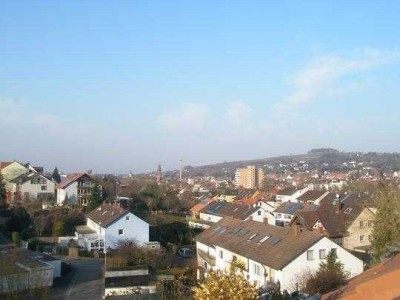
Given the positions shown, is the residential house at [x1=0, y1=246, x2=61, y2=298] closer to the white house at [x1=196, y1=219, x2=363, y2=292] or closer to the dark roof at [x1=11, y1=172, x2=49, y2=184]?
the white house at [x1=196, y1=219, x2=363, y2=292]

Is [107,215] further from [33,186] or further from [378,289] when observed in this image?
[378,289]

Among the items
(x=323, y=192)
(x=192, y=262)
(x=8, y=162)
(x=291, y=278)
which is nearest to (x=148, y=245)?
(x=192, y=262)

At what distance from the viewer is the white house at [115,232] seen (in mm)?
43219

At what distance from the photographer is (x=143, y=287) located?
27.1 meters

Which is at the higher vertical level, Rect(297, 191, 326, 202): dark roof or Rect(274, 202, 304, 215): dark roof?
Rect(297, 191, 326, 202): dark roof

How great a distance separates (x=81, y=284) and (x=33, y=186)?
124ft

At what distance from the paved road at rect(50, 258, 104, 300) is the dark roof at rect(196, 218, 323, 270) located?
8.44 m

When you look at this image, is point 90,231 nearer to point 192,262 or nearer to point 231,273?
point 192,262

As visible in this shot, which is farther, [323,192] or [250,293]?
[323,192]

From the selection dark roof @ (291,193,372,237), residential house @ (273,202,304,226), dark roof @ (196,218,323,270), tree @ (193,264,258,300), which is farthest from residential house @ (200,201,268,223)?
tree @ (193,264,258,300)

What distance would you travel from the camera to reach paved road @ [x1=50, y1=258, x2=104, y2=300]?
29469 millimetres

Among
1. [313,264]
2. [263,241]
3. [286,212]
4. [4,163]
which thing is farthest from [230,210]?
[4,163]

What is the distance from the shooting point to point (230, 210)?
61656 mm

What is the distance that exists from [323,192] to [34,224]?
4330 cm
